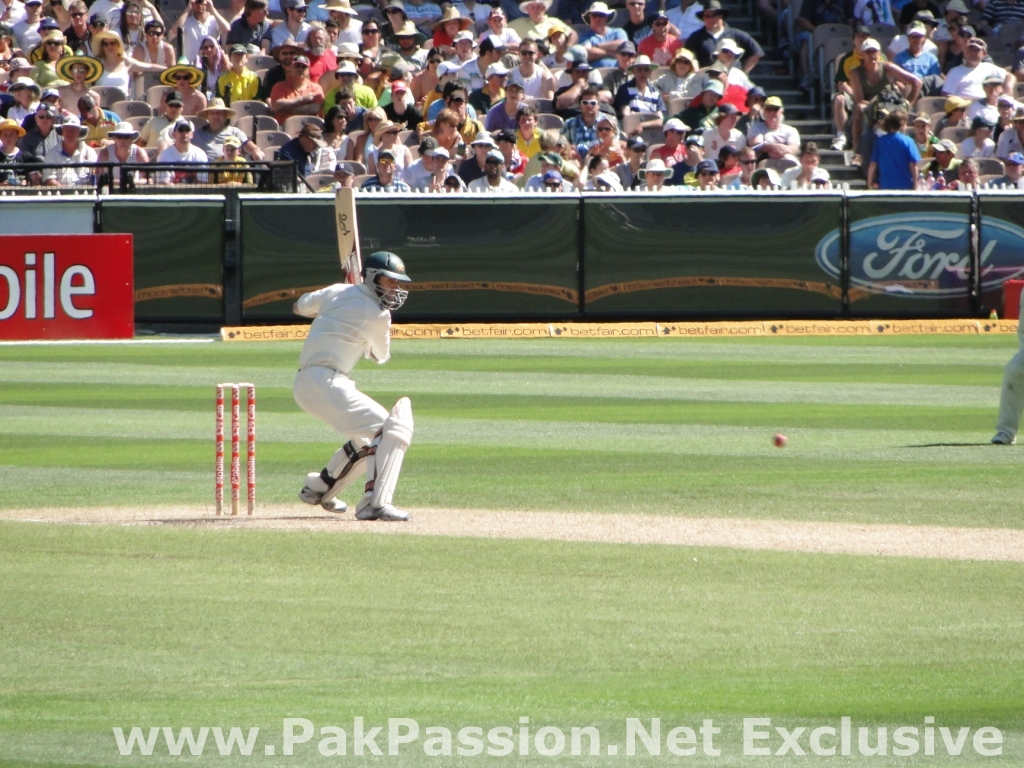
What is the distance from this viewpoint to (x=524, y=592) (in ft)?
27.2

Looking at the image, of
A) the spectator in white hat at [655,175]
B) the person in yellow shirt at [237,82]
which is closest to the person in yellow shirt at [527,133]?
the spectator in white hat at [655,175]

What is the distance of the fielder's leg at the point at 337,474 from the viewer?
10.4m

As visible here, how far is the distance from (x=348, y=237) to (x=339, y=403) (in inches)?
49.1

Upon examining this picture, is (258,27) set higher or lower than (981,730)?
higher

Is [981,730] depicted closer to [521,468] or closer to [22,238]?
[521,468]

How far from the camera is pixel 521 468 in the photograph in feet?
40.3

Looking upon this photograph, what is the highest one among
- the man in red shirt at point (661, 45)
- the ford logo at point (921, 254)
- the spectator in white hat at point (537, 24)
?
the spectator in white hat at point (537, 24)

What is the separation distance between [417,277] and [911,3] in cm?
1096

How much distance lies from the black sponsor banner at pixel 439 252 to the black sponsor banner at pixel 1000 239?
5233 millimetres

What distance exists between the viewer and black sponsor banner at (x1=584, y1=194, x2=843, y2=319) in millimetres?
21188

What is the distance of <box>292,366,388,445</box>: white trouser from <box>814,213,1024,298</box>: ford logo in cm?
1206

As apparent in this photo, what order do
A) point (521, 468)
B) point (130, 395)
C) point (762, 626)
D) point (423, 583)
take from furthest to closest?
1. point (130, 395)
2. point (521, 468)
3. point (423, 583)
4. point (762, 626)

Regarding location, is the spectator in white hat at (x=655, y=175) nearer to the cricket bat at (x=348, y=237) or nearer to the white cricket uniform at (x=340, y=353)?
the cricket bat at (x=348, y=237)

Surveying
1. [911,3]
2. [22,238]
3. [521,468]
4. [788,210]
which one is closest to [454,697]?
[521,468]
